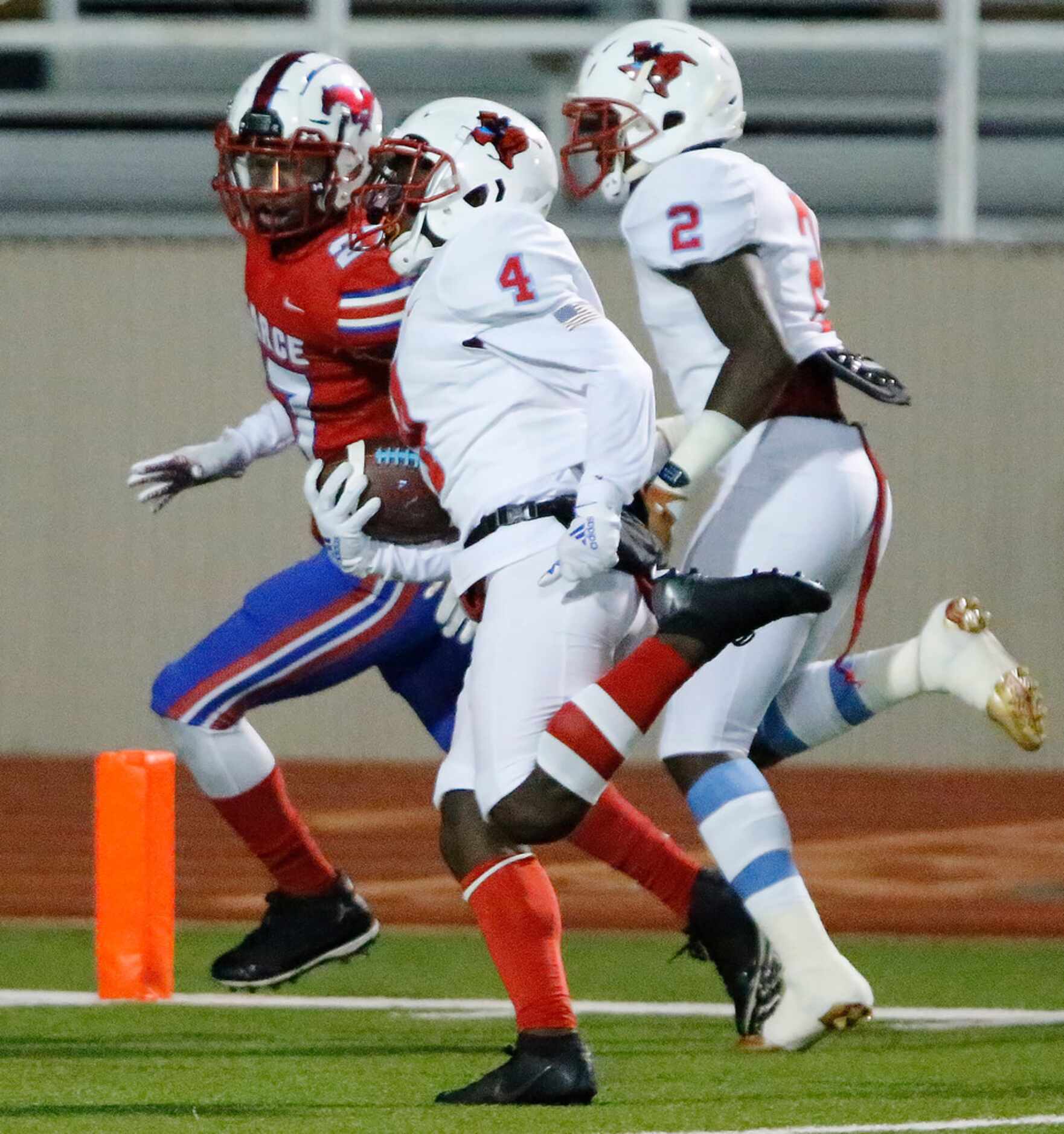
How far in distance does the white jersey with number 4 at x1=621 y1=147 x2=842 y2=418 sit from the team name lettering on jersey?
0.83 m

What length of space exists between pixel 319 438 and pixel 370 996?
4.23 feet

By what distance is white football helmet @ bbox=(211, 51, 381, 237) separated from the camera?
5.05 metres

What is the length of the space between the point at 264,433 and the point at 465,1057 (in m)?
1.57

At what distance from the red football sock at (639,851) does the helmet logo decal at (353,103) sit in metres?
1.55

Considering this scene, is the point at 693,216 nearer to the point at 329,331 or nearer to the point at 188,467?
the point at 329,331

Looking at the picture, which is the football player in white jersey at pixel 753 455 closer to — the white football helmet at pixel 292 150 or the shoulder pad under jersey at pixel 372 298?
the shoulder pad under jersey at pixel 372 298

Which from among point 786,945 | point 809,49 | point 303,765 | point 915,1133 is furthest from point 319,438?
point 809,49

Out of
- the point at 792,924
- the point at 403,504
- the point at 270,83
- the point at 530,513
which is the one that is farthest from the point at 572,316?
the point at 270,83

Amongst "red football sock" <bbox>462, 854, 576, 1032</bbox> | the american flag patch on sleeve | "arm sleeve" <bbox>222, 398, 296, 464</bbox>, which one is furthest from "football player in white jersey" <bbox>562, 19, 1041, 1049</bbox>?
"arm sleeve" <bbox>222, 398, 296, 464</bbox>

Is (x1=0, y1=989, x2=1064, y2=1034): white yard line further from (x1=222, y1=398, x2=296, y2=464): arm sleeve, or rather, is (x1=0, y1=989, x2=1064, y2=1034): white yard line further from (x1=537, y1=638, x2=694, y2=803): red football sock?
(x1=537, y1=638, x2=694, y2=803): red football sock

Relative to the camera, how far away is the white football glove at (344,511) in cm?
445

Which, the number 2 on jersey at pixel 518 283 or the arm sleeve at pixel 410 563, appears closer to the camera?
the number 2 on jersey at pixel 518 283

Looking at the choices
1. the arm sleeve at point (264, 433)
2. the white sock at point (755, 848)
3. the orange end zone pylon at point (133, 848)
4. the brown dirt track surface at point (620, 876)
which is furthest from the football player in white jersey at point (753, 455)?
the brown dirt track surface at point (620, 876)

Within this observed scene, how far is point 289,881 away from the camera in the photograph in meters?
5.28
